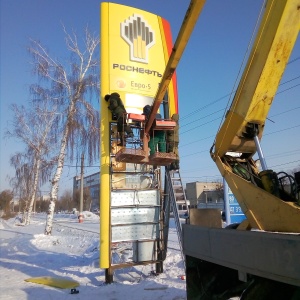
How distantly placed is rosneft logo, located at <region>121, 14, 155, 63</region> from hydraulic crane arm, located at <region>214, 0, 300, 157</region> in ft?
18.6

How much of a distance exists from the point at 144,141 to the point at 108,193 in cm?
180

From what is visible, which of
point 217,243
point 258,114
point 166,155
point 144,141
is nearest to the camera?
point 217,243

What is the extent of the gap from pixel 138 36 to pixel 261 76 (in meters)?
6.35

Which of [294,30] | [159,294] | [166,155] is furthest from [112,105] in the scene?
[294,30]

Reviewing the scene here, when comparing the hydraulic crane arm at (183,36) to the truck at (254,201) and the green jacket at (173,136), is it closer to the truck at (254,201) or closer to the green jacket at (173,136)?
the green jacket at (173,136)

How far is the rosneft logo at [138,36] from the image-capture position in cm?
956

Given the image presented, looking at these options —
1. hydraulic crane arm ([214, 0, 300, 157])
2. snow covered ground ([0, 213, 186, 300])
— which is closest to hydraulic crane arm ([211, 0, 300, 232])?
hydraulic crane arm ([214, 0, 300, 157])

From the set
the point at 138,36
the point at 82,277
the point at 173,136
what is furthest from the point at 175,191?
the point at 138,36

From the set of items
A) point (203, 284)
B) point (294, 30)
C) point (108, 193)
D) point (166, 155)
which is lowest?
point (203, 284)

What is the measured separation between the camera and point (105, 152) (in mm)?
8703

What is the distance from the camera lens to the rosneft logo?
956cm

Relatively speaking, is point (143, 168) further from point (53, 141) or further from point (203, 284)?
point (53, 141)

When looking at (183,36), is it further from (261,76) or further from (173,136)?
(173,136)

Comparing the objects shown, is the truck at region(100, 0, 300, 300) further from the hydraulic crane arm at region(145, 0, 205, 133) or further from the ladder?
the ladder
